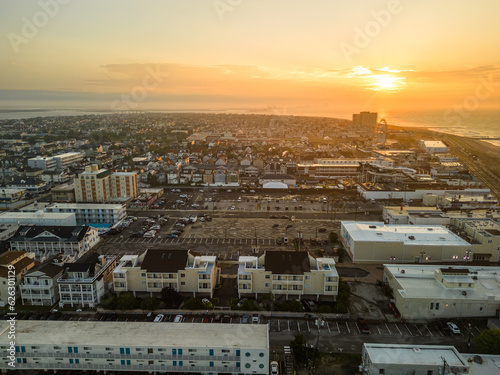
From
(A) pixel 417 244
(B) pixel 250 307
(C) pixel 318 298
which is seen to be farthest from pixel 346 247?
(B) pixel 250 307

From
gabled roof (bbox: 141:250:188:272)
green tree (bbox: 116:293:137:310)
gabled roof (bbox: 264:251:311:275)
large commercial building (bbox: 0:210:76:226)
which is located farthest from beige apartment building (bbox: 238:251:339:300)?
large commercial building (bbox: 0:210:76:226)

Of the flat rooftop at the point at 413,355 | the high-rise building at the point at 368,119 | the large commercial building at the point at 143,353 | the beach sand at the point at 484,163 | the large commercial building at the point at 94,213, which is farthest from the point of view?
the high-rise building at the point at 368,119

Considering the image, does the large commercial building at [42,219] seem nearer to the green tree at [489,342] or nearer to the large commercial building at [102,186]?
the large commercial building at [102,186]

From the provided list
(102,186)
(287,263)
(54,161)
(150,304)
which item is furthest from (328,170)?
(54,161)

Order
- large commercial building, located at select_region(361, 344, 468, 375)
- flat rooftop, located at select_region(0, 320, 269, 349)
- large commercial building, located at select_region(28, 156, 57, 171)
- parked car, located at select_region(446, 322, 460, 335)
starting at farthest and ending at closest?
large commercial building, located at select_region(28, 156, 57, 171)
parked car, located at select_region(446, 322, 460, 335)
flat rooftop, located at select_region(0, 320, 269, 349)
large commercial building, located at select_region(361, 344, 468, 375)

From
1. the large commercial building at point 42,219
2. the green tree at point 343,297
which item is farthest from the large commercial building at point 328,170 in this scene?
the large commercial building at point 42,219

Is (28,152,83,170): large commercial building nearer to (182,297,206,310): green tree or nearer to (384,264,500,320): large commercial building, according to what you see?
(182,297,206,310): green tree
